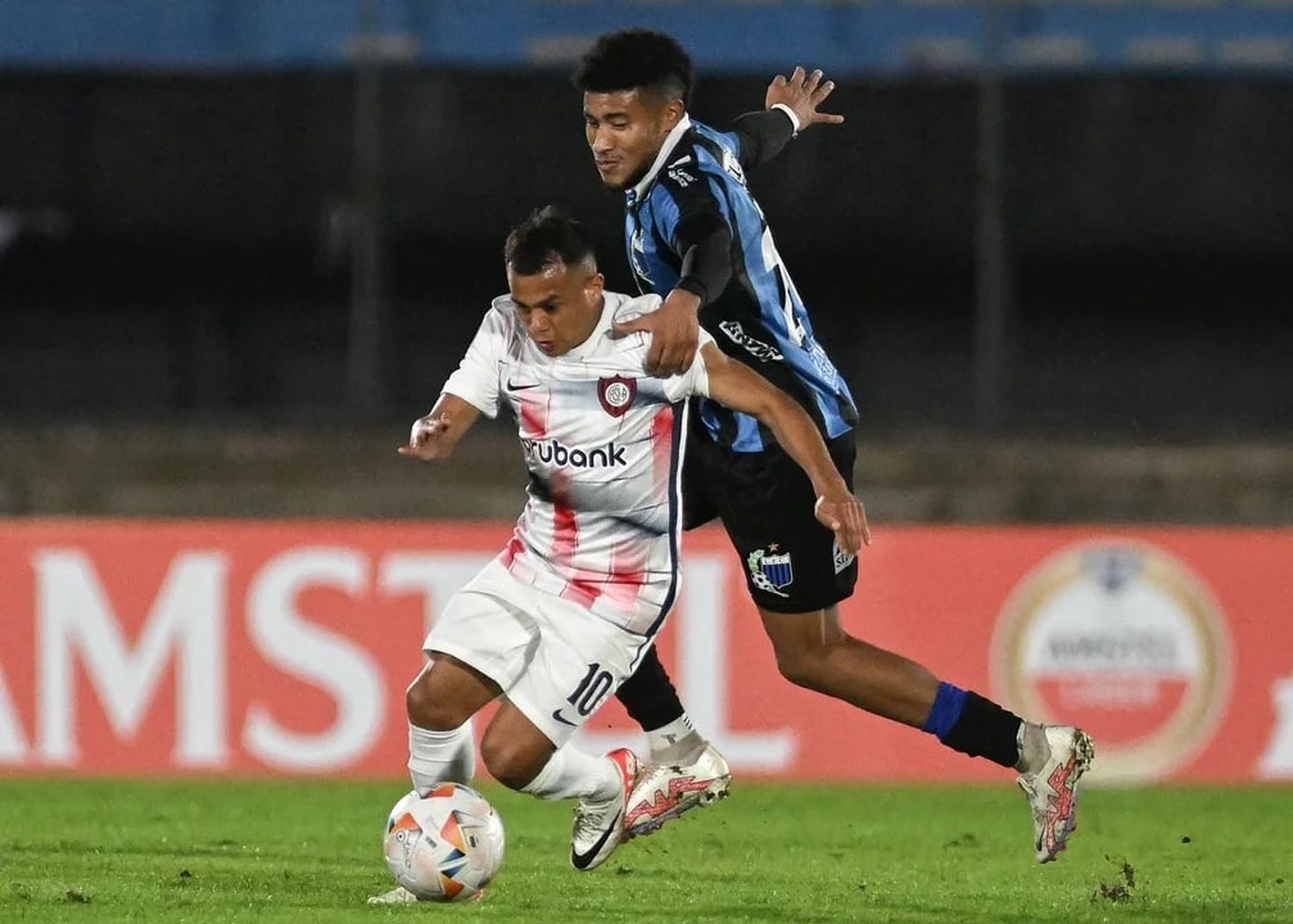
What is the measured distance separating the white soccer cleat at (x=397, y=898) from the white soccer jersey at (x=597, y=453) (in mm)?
868

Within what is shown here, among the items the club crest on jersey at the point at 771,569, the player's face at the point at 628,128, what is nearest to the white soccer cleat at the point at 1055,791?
the club crest on jersey at the point at 771,569

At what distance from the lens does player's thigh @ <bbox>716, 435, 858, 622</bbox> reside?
6867 millimetres

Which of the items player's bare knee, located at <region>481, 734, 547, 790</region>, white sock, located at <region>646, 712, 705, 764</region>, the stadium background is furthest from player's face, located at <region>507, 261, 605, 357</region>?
the stadium background

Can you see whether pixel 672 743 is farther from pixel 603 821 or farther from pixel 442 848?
pixel 442 848

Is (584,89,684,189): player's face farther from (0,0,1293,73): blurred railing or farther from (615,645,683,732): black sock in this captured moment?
(0,0,1293,73): blurred railing

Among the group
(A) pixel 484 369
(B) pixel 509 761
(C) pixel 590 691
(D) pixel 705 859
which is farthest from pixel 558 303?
(D) pixel 705 859

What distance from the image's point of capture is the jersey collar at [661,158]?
258 inches

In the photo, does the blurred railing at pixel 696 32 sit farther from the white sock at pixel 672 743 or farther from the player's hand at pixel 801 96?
the white sock at pixel 672 743

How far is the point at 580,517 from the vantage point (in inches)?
257

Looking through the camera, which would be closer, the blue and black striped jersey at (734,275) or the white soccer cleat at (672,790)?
the blue and black striped jersey at (734,275)

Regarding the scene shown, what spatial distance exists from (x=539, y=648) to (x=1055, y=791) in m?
1.49

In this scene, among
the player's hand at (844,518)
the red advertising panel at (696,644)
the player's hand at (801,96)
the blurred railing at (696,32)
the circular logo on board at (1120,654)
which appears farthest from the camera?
the blurred railing at (696,32)

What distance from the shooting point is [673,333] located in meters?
5.89

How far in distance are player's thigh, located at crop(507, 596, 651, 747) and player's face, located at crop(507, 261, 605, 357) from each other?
0.69 metres
